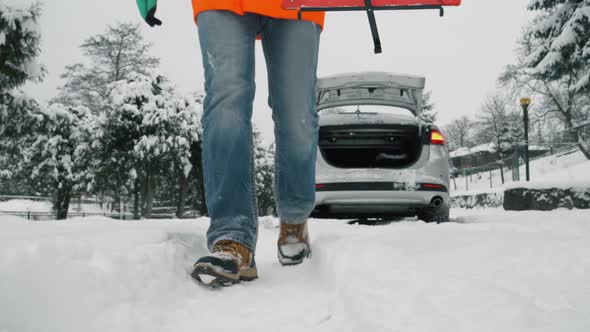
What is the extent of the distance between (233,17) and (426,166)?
8.17 ft

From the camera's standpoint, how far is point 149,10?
194cm

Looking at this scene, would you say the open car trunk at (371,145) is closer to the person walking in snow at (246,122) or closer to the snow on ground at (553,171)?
the person walking in snow at (246,122)

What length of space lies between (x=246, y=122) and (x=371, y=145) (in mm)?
2799

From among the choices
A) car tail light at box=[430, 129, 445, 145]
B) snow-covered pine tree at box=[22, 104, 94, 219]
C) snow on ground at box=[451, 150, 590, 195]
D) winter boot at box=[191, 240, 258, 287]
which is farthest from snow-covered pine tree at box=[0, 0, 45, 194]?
Result: snow on ground at box=[451, 150, 590, 195]

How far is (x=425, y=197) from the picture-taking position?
3.89m

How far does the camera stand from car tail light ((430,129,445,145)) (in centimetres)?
399

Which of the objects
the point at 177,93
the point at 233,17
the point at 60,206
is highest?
the point at 177,93

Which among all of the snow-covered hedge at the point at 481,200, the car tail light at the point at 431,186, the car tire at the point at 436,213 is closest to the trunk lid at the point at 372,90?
the car tail light at the point at 431,186

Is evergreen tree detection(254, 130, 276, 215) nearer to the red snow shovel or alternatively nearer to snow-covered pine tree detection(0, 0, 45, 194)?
snow-covered pine tree detection(0, 0, 45, 194)

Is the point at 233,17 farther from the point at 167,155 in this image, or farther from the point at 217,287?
the point at 167,155

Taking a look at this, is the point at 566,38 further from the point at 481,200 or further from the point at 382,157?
the point at 382,157

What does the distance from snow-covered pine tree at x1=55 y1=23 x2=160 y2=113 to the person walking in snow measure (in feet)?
87.2

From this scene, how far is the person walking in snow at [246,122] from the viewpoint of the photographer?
1.86 meters

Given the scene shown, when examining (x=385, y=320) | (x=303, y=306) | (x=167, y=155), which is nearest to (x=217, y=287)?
(x=303, y=306)
